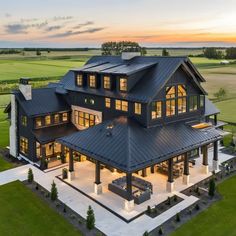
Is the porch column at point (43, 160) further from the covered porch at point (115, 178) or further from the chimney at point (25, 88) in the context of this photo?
the chimney at point (25, 88)

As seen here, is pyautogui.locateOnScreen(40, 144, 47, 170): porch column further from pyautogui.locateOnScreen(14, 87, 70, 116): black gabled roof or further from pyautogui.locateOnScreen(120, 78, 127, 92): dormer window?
pyautogui.locateOnScreen(120, 78, 127, 92): dormer window

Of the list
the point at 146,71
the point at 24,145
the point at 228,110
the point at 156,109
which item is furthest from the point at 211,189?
the point at 228,110

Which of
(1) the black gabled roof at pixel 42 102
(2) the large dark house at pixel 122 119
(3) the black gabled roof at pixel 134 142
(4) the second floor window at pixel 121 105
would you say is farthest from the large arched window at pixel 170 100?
(1) the black gabled roof at pixel 42 102

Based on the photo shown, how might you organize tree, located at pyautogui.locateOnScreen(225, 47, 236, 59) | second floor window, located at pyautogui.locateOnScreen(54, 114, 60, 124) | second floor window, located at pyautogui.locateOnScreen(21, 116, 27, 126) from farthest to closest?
tree, located at pyautogui.locateOnScreen(225, 47, 236, 59), second floor window, located at pyautogui.locateOnScreen(54, 114, 60, 124), second floor window, located at pyautogui.locateOnScreen(21, 116, 27, 126)

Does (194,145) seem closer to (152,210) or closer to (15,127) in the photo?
(152,210)

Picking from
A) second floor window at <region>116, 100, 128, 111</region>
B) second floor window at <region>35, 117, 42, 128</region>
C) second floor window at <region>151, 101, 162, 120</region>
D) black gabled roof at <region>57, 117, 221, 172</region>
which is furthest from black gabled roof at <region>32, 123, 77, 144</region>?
second floor window at <region>151, 101, 162, 120</region>

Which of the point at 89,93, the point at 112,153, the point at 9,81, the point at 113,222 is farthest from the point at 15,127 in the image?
the point at 9,81
